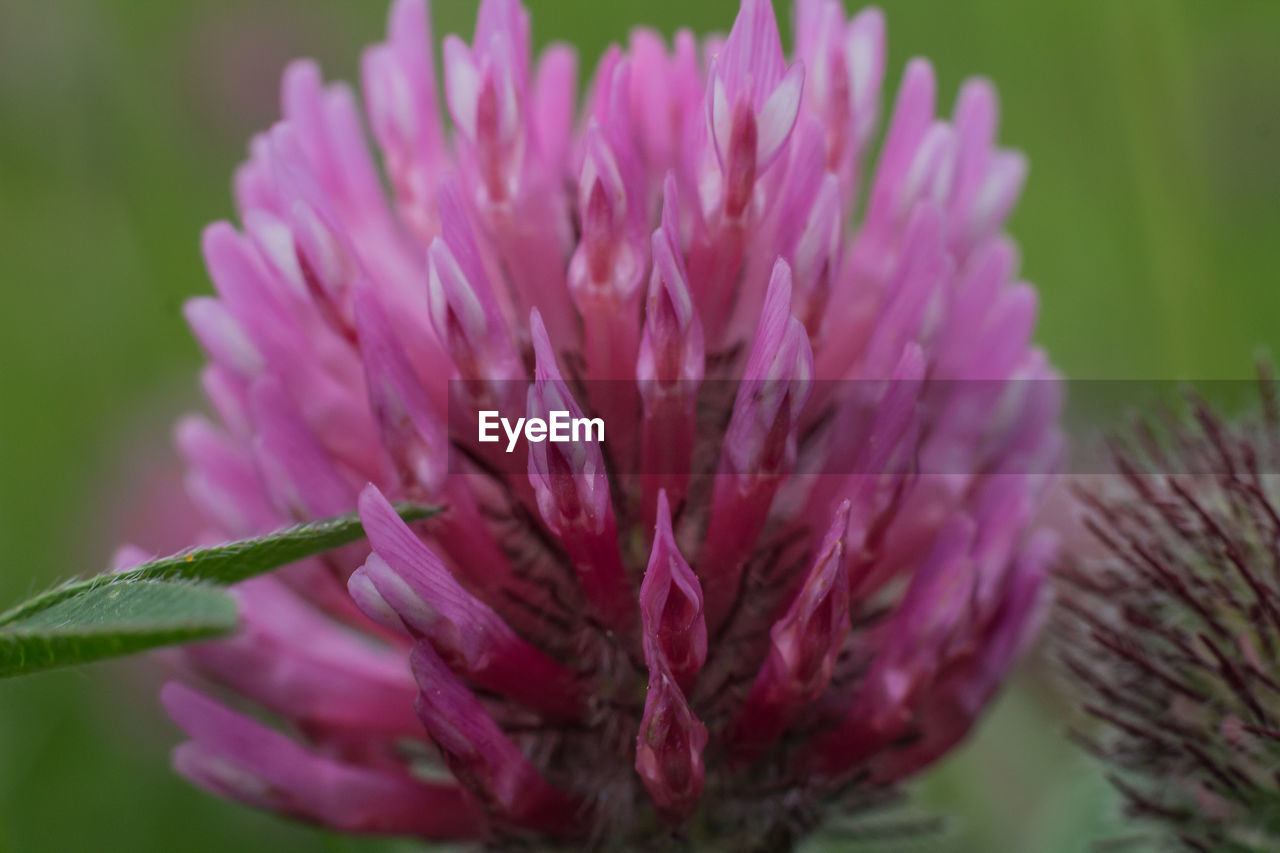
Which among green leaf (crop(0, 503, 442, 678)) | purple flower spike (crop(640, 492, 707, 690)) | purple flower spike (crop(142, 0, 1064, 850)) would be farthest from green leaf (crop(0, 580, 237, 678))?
purple flower spike (crop(640, 492, 707, 690))

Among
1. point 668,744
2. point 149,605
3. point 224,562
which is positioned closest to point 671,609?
point 668,744

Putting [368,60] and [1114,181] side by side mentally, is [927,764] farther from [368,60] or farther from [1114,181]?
[1114,181]

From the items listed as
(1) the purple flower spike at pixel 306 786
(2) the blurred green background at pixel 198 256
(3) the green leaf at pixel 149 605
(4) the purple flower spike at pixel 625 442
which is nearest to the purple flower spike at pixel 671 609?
(4) the purple flower spike at pixel 625 442

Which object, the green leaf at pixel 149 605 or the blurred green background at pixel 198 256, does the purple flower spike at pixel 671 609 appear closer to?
the green leaf at pixel 149 605

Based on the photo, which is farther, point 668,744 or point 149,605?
point 668,744

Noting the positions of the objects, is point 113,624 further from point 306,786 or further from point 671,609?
point 306,786

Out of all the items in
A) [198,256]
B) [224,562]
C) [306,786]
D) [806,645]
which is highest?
[198,256]
